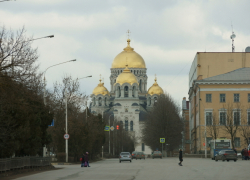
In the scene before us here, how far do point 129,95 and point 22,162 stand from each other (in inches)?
4687

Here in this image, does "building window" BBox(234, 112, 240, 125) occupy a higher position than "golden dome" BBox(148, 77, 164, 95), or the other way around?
"golden dome" BBox(148, 77, 164, 95)

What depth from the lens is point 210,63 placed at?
87.1m

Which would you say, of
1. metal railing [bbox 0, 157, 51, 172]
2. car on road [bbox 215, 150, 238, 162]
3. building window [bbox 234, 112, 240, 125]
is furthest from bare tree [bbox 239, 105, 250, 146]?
metal railing [bbox 0, 157, 51, 172]

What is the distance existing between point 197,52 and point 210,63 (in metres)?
2.85

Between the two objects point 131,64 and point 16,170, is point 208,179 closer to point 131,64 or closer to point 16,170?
point 16,170

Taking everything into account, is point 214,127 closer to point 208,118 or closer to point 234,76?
point 208,118

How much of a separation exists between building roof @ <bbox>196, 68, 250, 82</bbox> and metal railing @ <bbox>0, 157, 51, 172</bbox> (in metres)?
47.0

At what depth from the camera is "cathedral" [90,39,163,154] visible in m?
148

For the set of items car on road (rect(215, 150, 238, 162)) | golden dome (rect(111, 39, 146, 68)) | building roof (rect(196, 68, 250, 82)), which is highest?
golden dome (rect(111, 39, 146, 68))

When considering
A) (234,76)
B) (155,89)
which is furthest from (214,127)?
(155,89)

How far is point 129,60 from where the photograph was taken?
6225 inches

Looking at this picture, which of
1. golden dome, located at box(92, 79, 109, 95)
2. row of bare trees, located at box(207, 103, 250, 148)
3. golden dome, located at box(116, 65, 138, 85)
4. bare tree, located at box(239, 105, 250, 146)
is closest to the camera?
bare tree, located at box(239, 105, 250, 146)

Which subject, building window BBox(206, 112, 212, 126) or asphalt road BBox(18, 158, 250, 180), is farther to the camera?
building window BBox(206, 112, 212, 126)

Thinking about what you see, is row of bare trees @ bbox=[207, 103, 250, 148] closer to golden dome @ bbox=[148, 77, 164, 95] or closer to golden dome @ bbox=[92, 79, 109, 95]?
golden dome @ bbox=[148, 77, 164, 95]
